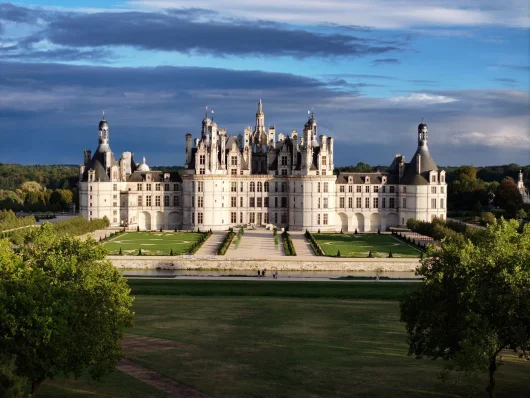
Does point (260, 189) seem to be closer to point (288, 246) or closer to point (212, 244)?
point (212, 244)

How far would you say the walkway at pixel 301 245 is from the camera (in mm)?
64500

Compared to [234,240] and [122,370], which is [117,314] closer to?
[122,370]

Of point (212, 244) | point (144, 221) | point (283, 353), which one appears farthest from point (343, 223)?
point (283, 353)

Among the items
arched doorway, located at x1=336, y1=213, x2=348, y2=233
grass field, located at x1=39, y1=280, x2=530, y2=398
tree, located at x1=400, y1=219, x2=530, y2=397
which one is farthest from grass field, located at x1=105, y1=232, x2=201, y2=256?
tree, located at x1=400, y1=219, x2=530, y2=397

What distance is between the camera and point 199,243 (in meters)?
69.6

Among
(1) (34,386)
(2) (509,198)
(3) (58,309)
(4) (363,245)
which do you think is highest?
(2) (509,198)

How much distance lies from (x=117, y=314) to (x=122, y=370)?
3.70 meters

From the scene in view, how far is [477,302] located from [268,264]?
36.1 meters

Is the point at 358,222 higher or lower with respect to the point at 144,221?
lower

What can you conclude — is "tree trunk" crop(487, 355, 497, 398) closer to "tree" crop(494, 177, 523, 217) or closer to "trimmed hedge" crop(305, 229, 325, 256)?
"trimmed hedge" crop(305, 229, 325, 256)

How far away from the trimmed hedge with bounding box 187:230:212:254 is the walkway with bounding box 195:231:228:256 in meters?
0.30

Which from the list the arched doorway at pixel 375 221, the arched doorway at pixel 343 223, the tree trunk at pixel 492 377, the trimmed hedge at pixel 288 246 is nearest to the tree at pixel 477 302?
the tree trunk at pixel 492 377

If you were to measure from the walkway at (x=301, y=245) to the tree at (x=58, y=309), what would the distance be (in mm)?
38086

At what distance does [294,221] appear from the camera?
285 feet
